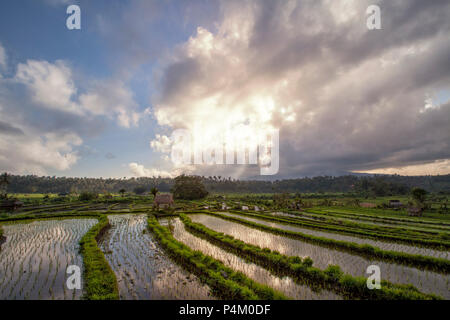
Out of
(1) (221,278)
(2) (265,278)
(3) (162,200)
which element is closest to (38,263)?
(1) (221,278)

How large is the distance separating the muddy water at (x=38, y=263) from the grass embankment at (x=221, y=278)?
5673 mm

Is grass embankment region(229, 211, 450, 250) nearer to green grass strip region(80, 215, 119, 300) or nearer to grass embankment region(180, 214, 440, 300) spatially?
grass embankment region(180, 214, 440, 300)

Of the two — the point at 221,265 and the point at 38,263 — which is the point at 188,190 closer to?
the point at 38,263

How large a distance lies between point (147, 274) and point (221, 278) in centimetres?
439

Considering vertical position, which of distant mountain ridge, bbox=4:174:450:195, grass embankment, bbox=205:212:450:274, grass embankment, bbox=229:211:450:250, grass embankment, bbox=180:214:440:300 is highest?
grass embankment, bbox=180:214:440:300

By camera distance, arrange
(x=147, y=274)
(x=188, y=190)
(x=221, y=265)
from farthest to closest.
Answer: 1. (x=188, y=190)
2. (x=221, y=265)
3. (x=147, y=274)

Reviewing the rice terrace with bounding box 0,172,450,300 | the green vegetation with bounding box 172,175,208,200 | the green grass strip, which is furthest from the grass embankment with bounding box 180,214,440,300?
the green vegetation with bounding box 172,175,208,200

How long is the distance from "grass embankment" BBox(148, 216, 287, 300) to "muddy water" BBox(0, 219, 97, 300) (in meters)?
5.67

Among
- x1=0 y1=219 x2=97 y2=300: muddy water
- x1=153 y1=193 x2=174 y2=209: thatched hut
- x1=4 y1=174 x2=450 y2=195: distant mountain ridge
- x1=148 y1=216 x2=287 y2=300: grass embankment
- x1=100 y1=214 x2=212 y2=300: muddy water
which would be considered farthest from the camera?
x1=4 y1=174 x2=450 y2=195: distant mountain ridge

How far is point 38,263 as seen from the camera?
12.9 metres

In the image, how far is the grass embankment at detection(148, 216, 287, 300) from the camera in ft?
27.7

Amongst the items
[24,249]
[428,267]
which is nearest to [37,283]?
[24,249]

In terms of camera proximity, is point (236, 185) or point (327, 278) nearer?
point (327, 278)
